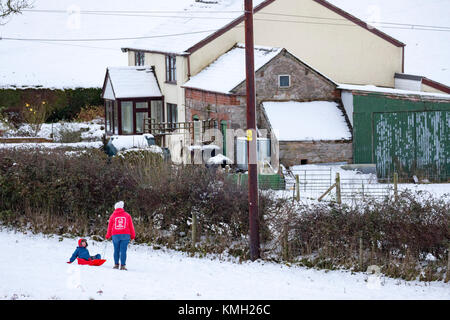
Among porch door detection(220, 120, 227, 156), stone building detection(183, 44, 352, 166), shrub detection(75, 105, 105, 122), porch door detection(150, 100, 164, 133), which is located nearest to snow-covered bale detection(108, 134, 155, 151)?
porch door detection(220, 120, 227, 156)

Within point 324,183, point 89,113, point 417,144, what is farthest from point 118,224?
→ point 89,113

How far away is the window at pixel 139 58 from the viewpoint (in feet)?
142

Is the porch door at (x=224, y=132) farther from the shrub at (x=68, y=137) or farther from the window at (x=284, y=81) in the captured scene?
the shrub at (x=68, y=137)

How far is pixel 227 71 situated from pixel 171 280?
1899 centimetres

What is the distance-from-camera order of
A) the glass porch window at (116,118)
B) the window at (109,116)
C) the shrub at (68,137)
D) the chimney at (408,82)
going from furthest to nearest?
the window at (109,116), the glass porch window at (116,118), the chimney at (408,82), the shrub at (68,137)

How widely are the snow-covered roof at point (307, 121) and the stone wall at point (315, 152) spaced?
205 mm

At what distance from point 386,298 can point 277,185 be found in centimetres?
1154

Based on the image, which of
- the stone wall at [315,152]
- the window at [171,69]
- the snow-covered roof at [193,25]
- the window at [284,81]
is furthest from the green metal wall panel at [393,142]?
the window at [171,69]

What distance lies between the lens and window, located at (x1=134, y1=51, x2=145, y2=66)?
142 feet

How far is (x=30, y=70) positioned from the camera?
68.9 metres

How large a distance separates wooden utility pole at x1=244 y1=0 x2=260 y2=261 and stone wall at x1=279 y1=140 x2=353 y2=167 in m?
11.0

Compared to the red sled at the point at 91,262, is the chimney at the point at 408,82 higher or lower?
higher

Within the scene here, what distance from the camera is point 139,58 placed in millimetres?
44000

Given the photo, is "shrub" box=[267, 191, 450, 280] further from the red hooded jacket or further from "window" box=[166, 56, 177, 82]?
"window" box=[166, 56, 177, 82]
